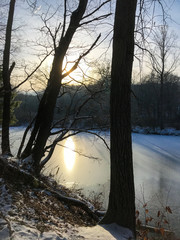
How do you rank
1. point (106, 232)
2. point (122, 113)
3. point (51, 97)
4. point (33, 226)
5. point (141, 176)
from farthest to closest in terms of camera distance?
1. point (141, 176)
2. point (51, 97)
3. point (122, 113)
4. point (106, 232)
5. point (33, 226)

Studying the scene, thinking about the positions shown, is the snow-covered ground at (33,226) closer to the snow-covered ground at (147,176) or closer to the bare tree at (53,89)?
the snow-covered ground at (147,176)

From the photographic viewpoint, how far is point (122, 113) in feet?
11.1

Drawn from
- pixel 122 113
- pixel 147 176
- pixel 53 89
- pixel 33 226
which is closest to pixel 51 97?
pixel 53 89

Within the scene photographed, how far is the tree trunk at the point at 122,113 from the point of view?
3375 millimetres

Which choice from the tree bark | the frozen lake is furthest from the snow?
the tree bark

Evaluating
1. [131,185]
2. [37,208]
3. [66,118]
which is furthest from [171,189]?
[37,208]

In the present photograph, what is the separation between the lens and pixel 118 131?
3398mm

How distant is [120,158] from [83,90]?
4.85 meters

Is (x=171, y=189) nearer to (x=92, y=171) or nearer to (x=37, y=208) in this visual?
(x=92, y=171)

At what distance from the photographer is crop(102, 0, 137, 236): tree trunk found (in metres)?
3.38

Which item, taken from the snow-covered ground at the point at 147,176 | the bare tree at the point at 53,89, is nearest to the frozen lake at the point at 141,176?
the snow-covered ground at the point at 147,176

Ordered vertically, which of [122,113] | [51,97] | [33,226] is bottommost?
[33,226]

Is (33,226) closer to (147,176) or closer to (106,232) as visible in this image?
(106,232)

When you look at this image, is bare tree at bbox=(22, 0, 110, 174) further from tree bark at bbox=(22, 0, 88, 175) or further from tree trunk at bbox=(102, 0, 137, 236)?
tree trunk at bbox=(102, 0, 137, 236)
